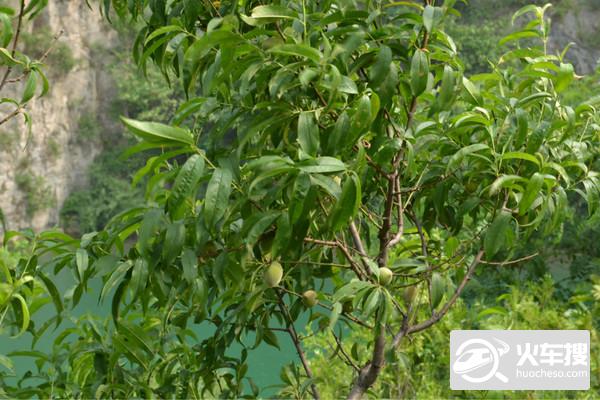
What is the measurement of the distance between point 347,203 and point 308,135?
85 mm

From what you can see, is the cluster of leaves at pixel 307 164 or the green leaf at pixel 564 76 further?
the green leaf at pixel 564 76

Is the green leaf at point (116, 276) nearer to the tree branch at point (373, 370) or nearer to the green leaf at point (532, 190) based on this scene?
the tree branch at point (373, 370)

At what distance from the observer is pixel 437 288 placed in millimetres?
937

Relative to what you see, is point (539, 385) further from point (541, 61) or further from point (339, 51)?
point (339, 51)

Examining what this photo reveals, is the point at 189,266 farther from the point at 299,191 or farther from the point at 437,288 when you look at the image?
the point at 437,288

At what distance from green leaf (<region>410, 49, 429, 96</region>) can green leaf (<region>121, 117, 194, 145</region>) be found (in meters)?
0.27

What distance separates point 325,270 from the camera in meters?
1.04

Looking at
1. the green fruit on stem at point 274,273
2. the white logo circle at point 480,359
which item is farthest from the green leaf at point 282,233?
the white logo circle at point 480,359

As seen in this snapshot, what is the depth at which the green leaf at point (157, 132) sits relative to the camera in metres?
0.65

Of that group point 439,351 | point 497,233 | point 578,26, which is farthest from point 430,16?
point 578,26

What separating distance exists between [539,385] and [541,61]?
502 mm

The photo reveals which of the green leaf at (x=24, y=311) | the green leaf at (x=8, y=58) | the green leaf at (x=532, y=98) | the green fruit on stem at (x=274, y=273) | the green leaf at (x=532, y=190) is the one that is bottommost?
the green leaf at (x=24, y=311)

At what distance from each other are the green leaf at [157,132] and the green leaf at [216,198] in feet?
0.15

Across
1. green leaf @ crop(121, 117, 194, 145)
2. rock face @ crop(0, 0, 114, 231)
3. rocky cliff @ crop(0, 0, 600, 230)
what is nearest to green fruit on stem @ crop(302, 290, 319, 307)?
green leaf @ crop(121, 117, 194, 145)
